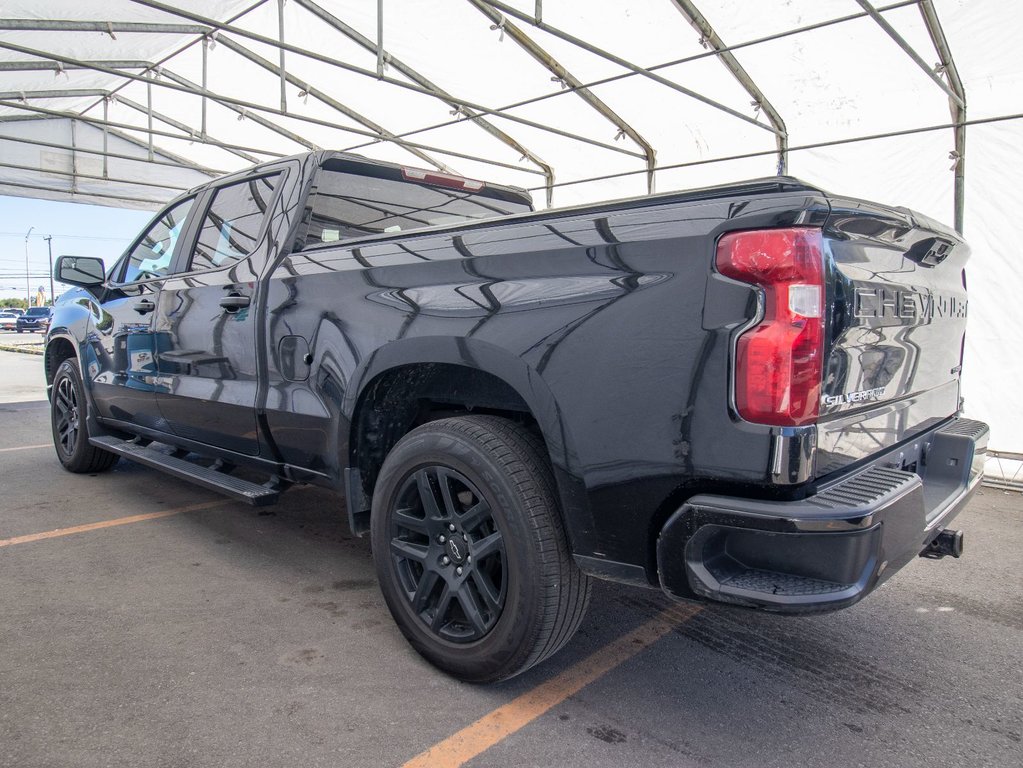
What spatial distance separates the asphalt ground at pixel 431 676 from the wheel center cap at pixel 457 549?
17.2 inches

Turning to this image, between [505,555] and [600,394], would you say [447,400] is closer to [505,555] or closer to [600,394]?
[505,555]

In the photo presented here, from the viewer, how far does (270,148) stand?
1380 cm

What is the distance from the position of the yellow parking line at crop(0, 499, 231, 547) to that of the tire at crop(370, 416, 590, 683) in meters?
2.31

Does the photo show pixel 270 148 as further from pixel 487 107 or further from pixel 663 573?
pixel 663 573

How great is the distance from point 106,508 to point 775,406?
4156mm

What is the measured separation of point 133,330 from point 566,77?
7.03m

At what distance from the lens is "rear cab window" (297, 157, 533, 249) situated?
3.29 m

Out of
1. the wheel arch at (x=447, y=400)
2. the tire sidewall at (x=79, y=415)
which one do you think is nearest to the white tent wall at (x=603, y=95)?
the tire sidewall at (x=79, y=415)

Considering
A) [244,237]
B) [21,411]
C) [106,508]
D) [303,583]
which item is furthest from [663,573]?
[21,411]

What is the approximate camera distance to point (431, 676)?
2.47 metres

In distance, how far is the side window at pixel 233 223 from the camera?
3430 millimetres

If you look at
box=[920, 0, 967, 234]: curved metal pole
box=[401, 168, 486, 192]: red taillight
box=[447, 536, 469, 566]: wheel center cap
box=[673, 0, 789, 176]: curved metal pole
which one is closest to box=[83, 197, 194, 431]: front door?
box=[401, 168, 486, 192]: red taillight

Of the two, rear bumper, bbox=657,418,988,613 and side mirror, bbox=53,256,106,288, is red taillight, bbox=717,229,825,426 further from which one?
side mirror, bbox=53,256,106,288

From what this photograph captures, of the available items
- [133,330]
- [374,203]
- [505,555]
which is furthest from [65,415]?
[505,555]
